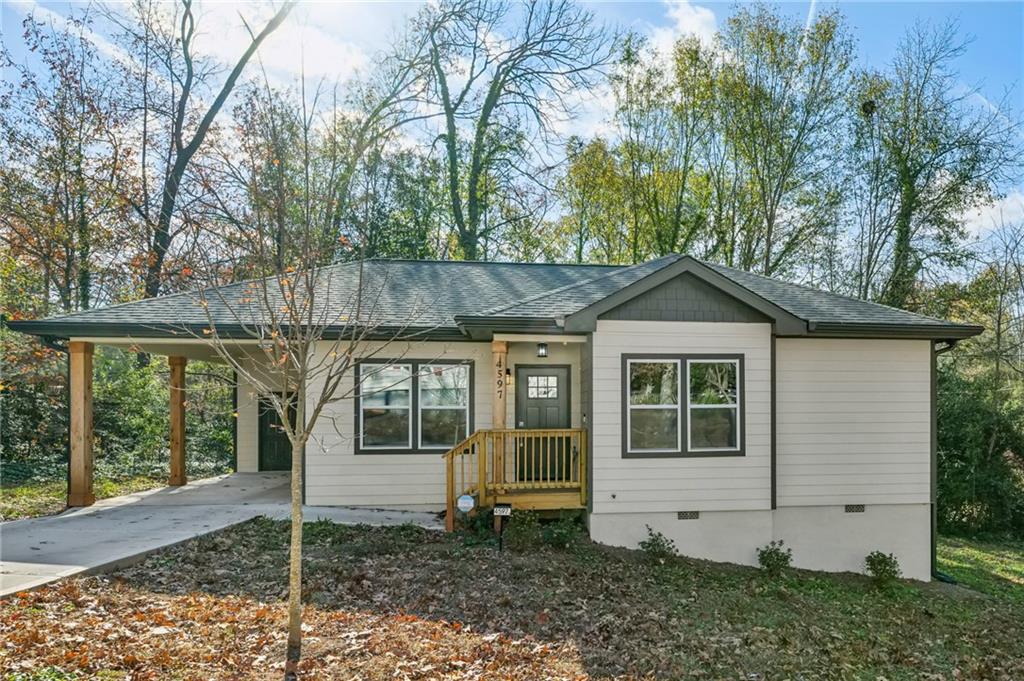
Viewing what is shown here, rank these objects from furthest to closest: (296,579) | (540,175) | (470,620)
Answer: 1. (540,175)
2. (470,620)
3. (296,579)

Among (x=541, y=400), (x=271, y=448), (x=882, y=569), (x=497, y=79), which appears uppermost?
(x=497, y=79)

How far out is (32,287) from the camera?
1544cm

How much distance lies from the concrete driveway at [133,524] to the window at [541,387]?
8.09 ft

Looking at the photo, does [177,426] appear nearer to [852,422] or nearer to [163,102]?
[163,102]

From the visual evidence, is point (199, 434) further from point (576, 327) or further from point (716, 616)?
point (716, 616)

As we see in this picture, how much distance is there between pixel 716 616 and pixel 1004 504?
11.5 m

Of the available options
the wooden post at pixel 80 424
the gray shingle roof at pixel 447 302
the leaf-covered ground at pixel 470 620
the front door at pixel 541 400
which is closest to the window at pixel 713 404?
the gray shingle roof at pixel 447 302

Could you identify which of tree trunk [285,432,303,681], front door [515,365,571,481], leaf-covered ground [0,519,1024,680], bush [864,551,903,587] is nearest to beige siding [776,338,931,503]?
bush [864,551,903,587]

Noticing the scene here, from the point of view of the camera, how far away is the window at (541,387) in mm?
9930

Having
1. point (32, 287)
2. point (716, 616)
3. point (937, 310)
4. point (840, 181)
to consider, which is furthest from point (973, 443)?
point (32, 287)

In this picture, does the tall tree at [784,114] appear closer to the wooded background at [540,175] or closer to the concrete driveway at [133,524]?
the wooded background at [540,175]

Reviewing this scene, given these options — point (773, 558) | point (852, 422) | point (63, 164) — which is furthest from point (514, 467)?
point (63, 164)

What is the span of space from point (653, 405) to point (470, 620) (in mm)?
4239

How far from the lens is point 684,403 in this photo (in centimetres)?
839
